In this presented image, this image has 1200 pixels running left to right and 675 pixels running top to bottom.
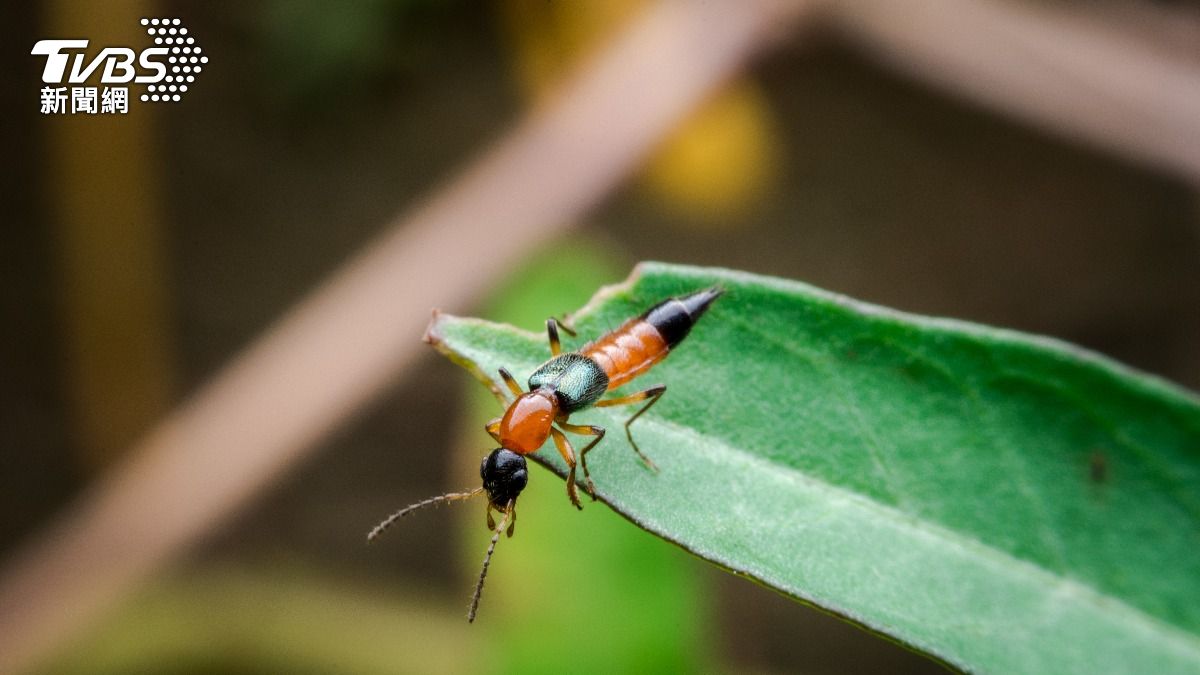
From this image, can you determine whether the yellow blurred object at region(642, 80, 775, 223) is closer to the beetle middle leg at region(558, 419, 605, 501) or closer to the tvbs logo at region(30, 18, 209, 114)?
the tvbs logo at region(30, 18, 209, 114)

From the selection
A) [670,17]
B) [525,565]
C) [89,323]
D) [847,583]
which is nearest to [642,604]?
[525,565]

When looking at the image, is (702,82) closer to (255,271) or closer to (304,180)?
(304,180)

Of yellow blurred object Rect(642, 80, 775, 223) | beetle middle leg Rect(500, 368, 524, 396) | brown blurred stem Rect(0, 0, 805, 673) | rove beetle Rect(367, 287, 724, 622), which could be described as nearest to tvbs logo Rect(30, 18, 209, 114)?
brown blurred stem Rect(0, 0, 805, 673)

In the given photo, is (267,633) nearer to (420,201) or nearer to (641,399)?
(420,201)

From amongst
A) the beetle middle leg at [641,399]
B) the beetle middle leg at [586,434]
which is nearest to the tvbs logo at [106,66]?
the beetle middle leg at [586,434]

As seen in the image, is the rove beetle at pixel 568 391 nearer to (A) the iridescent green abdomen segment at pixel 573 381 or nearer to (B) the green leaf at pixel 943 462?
(A) the iridescent green abdomen segment at pixel 573 381

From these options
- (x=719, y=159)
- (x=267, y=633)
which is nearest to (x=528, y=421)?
(x=267, y=633)
